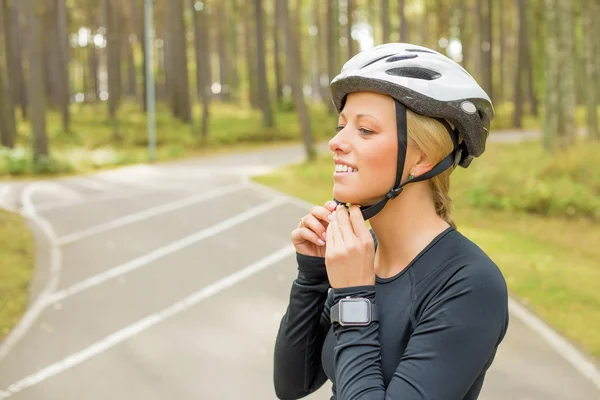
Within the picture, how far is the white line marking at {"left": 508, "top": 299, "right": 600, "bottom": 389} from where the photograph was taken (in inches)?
267

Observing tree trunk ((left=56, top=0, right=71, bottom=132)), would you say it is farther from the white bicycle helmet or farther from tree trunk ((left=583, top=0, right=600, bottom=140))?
the white bicycle helmet

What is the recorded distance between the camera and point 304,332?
8.72 feet

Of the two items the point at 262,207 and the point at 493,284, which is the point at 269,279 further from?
the point at 493,284

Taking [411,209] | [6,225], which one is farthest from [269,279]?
[411,209]

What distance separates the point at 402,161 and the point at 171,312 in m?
7.18

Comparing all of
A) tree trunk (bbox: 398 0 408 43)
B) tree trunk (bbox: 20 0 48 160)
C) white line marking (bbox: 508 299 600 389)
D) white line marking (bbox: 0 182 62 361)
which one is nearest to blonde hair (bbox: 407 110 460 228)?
white line marking (bbox: 508 299 600 389)

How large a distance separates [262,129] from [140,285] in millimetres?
27919

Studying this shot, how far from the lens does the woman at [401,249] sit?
210 cm

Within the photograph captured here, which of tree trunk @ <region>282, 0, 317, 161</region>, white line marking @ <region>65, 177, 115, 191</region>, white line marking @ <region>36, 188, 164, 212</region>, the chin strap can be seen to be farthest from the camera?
tree trunk @ <region>282, 0, 317, 161</region>

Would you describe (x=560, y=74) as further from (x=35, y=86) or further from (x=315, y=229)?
(x=315, y=229)

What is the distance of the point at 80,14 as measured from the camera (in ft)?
193

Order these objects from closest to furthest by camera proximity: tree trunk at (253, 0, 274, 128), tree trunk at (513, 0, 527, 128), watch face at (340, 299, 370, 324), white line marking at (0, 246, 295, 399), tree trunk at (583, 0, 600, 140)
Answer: watch face at (340, 299, 370, 324) → white line marking at (0, 246, 295, 399) → tree trunk at (583, 0, 600, 140) → tree trunk at (513, 0, 527, 128) → tree trunk at (253, 0, 274, 128)

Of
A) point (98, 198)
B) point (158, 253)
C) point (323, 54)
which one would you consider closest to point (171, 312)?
point (158, 253)

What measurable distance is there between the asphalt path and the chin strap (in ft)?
14.2
